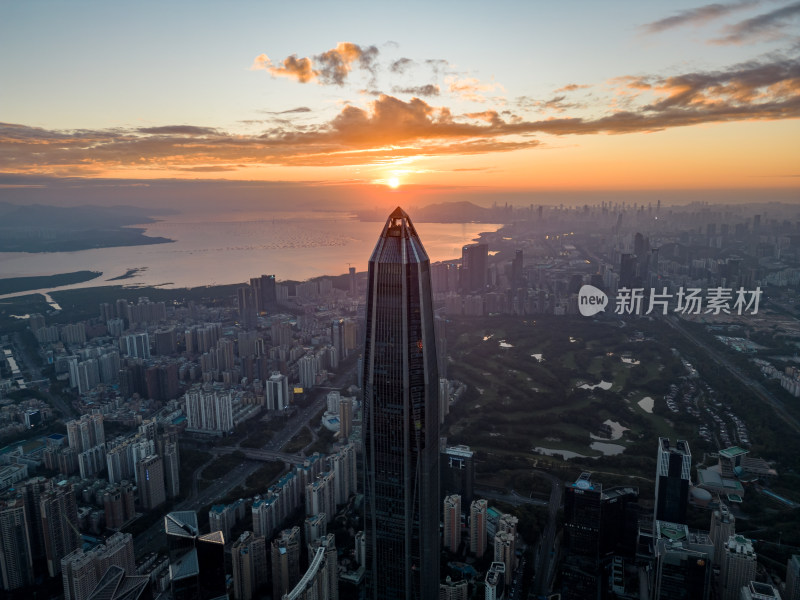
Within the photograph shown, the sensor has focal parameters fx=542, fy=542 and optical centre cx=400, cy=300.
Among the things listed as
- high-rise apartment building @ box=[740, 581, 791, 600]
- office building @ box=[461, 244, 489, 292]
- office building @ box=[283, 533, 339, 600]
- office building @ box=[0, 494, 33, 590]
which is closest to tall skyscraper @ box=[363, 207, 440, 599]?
office building @ box=[283, 533, 339, 600]

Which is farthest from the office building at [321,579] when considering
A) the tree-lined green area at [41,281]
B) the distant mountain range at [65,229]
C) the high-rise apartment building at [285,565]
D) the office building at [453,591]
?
the distant mountain range at [65,229]

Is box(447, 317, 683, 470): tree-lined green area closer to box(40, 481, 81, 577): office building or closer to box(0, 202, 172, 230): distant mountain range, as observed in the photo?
box(40, 481, 81, 577): office building

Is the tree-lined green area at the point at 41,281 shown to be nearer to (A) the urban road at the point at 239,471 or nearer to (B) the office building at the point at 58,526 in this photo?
(A) the urban road at the point at 239,471

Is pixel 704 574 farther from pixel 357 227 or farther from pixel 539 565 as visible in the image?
pixel 357 227

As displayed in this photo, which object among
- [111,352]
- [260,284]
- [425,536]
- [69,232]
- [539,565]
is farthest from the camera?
[69,232]

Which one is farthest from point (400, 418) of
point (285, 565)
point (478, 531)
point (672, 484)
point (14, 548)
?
point (14, 548)

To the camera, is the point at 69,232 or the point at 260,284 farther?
the point at 69,232

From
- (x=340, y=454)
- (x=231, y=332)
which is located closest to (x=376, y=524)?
(x=340, y=454)
